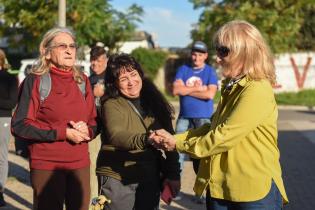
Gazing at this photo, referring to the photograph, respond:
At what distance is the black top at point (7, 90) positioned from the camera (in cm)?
656

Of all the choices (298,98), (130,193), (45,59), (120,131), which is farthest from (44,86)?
(298,98)

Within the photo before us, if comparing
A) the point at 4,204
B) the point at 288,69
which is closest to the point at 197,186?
the point at 4,204

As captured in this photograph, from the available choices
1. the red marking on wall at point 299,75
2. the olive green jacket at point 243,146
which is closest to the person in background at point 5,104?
the olive green jacket at point 243,146

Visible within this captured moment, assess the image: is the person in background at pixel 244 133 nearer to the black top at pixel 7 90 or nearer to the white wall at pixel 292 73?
the black top at pixel 7 90

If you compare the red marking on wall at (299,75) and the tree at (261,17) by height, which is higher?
the tree at (261,17)

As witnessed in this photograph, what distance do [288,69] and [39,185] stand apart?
27179mm

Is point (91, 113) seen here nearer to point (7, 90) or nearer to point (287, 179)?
point (7, 90)

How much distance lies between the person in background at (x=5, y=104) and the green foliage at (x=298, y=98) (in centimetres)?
2092

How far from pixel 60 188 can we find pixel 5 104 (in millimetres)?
2812

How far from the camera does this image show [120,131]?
3.67m

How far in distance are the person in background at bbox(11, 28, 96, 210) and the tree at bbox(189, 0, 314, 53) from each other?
2372 centimetres

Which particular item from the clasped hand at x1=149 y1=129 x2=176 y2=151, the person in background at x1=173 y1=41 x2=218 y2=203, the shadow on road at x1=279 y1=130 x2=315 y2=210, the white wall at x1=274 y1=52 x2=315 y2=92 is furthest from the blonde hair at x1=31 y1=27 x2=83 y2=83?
the white wall at x1=274 y1=52 x2=315 y2=92

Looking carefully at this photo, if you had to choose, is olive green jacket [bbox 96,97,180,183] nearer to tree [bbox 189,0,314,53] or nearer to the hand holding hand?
the hand holding hand

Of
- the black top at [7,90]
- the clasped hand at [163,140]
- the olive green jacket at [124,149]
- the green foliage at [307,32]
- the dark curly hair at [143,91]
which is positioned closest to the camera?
the clasped hand at [163,140]
